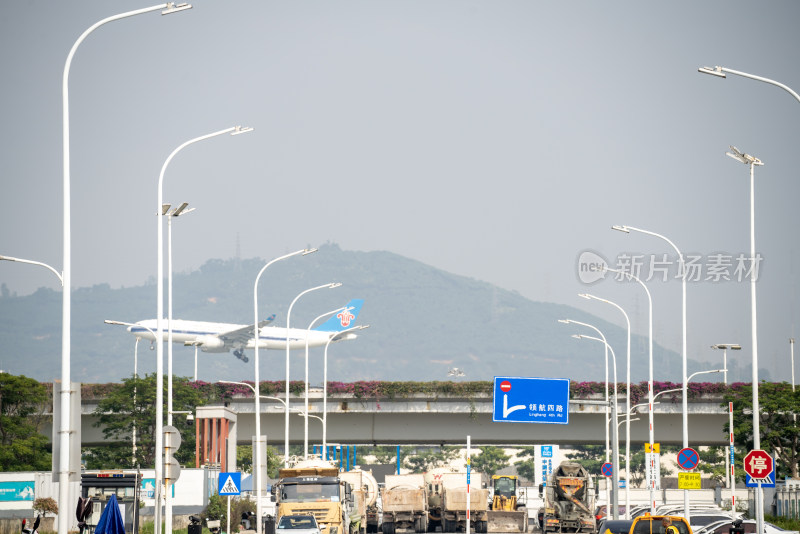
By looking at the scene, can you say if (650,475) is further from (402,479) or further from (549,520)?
(402,479)

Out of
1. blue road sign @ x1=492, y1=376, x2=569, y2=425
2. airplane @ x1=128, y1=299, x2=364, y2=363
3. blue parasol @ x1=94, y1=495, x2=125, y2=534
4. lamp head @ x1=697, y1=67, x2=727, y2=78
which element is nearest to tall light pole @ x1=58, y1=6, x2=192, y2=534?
blue parasol @ x1=94, y1=495, x2=125, y2=534

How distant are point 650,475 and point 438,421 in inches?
1219

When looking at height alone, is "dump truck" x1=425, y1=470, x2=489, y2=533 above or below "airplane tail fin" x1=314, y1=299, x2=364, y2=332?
below

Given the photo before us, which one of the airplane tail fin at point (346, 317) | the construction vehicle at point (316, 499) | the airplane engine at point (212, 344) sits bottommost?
the construction vehicle at point (316, 499)

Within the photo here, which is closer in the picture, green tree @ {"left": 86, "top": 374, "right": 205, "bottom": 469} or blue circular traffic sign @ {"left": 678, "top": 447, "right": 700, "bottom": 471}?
blue circular traffic sign @ {"left": 678, "top": 447, "right": 700, "bottom": 471}

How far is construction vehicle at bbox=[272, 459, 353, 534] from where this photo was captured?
35719 millimetres

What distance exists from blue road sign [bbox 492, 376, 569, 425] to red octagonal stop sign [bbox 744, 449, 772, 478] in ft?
92.7

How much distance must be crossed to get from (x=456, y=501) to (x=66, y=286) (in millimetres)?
30876

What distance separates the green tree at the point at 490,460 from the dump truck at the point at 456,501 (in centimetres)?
11731

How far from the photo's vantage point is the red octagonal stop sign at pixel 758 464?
30.6 metres

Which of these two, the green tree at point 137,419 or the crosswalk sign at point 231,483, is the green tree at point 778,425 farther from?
the crosswalk sign at point 231,483

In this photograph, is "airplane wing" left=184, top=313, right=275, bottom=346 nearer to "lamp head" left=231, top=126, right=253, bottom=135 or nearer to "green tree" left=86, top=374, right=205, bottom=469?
"green tree" left=86, top=374, right=205, bottom=469

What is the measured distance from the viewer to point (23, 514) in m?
52.5

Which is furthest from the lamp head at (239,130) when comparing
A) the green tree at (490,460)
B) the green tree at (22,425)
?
the green tree at (490,460)
